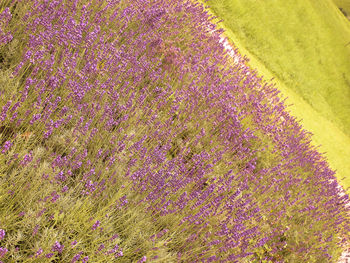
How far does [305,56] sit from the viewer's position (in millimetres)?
15328

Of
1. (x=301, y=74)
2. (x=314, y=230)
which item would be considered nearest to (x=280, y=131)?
(x=314, y=230)

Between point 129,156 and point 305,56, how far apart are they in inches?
601

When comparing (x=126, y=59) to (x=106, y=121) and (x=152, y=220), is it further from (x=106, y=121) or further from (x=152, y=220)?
(x=152, y=220)

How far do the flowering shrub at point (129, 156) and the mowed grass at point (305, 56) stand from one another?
622 centimetres

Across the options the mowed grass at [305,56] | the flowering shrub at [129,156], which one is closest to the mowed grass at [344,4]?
the mowed grass at [305,56]

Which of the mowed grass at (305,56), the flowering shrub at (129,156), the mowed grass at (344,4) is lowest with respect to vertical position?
the mowed grass at (344,4)

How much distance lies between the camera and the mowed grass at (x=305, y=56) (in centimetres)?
1169

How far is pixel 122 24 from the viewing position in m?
4.34

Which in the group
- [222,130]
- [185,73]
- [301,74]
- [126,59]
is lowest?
[301,74]

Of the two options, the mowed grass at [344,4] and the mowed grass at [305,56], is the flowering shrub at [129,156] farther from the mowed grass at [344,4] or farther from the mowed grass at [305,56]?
the mowed grass at [344,4]

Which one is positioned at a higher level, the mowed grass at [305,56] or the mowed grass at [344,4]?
the mowed grass at [305,56]

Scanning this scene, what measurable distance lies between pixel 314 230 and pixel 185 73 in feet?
11.7

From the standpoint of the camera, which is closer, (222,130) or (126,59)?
(126,59)

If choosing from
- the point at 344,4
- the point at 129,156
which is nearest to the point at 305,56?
the point at 129,156
